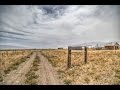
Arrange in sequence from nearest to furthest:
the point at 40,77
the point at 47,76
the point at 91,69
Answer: the point at 40,77 < the point at 47,76 < the point at 91,69

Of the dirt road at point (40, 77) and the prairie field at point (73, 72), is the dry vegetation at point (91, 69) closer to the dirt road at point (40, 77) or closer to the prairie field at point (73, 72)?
the prairie field at point (73, 72)

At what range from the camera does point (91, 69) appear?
9.13 meters

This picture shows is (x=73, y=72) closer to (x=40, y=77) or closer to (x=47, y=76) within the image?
(x=47, y=76)

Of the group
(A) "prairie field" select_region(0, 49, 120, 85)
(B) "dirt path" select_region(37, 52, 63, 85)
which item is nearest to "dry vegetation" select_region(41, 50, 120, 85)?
(A) "prairie field" select_region(0, 49, 120, 85)

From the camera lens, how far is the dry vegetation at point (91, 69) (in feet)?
27.3

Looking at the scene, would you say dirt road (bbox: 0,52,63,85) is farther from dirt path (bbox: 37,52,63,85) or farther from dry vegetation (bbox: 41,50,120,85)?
dry vegetation (bbox: 41,50,120,85)

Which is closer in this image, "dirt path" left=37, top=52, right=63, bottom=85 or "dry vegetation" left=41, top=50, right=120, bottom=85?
"dirt path" left=37, top=52, right=63, bottom=85

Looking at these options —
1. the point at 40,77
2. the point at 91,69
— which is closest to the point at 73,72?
the point at 91,69

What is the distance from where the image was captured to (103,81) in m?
8.29

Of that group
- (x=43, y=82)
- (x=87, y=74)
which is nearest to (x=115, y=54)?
(x=87, y=74)

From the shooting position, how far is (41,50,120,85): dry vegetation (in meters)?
8.34

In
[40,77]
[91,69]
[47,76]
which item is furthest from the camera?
[91,69]
